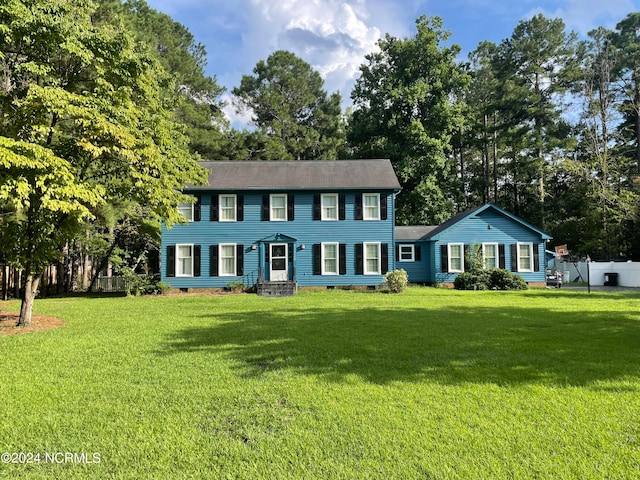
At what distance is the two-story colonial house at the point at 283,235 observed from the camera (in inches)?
782

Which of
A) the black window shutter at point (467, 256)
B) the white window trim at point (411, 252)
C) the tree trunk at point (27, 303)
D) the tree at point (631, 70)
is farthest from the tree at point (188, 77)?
the tree at point (631, 70)

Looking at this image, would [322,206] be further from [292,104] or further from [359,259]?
[292,104]

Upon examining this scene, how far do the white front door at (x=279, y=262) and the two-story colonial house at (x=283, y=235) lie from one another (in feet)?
0.07

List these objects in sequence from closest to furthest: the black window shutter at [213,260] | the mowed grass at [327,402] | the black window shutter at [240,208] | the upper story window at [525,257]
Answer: the mowed grass at [327,402] → the black window shutter at [213,260] → the black window shutter at [240,208] → the upper story window at [525,257]

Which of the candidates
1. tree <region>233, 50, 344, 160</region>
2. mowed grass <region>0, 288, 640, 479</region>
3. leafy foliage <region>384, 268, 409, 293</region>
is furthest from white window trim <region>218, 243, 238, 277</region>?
tree <region>233, 50, 344, 160</region>

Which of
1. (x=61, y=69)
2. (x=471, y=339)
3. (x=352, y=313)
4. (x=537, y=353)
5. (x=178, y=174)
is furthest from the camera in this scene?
(x=178, y=174)

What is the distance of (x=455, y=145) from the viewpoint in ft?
112

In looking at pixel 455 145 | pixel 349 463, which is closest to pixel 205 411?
pixel 349 463

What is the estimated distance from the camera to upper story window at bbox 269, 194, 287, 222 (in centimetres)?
2023

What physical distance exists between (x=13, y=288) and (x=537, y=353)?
2001cm

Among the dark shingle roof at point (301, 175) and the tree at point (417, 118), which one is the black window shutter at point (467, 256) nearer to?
the dark shingle roof at point (301, 175)

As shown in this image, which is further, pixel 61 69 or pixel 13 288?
pixel 13 288

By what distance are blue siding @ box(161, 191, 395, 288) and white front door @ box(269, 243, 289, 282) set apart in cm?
59

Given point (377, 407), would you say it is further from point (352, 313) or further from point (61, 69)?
point (61, 69)
